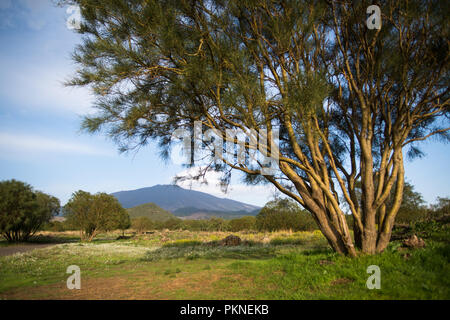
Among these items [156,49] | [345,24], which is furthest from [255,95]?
[345,24]

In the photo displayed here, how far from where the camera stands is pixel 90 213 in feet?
78.2

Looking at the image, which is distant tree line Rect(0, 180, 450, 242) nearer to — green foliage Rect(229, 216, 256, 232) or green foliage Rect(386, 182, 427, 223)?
green foliage Rect(386, 182, 427, 223)

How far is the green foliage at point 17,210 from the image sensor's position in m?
19.8

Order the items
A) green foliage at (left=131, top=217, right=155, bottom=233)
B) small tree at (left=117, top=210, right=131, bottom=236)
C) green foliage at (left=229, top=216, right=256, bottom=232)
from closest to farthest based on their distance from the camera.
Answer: small tree at (left=117, top=210, right=131, bottom=236)
green foliage at (left=229, top=216, right=256, bottom=232)
green foliage at (left=131, top=217, right=155, bottom=233)

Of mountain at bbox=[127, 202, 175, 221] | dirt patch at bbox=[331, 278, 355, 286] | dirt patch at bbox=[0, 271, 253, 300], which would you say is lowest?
mountain at bbox=[127, 202, 175, 221]

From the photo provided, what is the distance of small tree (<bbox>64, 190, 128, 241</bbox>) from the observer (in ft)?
77.7

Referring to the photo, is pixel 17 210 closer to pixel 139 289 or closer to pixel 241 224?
pixel 139 289

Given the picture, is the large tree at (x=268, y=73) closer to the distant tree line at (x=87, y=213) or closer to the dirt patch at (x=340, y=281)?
the dirt patch at (x=340, y=281)

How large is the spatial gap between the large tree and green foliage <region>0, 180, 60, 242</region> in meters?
20.9

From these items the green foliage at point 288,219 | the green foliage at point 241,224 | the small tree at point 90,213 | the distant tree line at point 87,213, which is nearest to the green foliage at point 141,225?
the distant tree line at point 87,213

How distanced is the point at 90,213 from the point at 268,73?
23.7 metres

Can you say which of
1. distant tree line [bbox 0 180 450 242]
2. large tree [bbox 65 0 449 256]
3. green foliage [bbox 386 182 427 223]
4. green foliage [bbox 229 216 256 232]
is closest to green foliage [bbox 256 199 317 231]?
distant tree line [bbox 0 180 450 242]

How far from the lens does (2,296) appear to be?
4.50m

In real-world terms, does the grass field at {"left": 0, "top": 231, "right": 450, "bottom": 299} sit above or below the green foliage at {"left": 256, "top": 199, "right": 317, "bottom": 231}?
above
